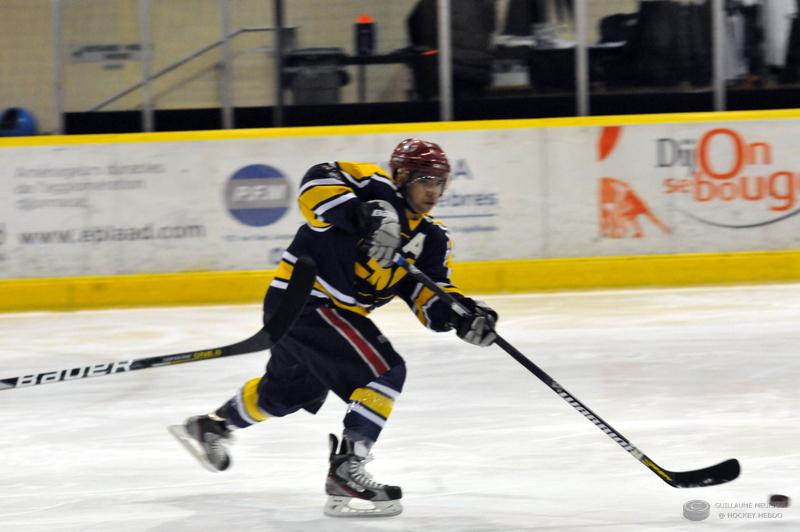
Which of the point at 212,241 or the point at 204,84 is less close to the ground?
the point at 204,84

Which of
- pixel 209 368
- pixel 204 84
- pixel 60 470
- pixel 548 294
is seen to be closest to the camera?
pixel 60 470

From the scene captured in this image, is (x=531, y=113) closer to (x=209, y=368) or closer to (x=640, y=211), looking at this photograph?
(x=640, y=211)

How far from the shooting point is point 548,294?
23.3 ft

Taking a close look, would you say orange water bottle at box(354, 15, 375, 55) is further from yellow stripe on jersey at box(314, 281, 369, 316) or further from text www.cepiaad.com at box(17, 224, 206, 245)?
yellow stripe on jersey at box(314, 281, 369, 316)

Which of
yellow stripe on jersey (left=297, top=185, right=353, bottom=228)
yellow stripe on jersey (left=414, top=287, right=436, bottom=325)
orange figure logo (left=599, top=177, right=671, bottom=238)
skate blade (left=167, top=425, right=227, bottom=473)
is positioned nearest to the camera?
yellow stripe on jersey (left=297, top=185, right=353, bottom=228)

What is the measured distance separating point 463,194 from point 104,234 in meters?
2.12

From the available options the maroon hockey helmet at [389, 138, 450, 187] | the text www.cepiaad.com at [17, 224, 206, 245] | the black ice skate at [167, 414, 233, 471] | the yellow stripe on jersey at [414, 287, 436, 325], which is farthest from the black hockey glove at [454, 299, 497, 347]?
the text www.cepiaad.com at [17, 224, 206, 245]

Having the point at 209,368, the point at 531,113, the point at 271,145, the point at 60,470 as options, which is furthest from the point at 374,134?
the point at 60,470

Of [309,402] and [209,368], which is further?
[209,368]

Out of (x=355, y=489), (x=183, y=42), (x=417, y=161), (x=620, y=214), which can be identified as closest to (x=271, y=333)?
(x=355, y=489)

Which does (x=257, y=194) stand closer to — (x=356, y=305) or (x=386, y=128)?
(x=386, y=128)

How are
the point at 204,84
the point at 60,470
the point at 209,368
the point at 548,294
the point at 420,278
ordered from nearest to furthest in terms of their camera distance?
the point at 420,278 → the point at 60,470 → the point at 209,368 → the point at 548,294 → the point at 204,84

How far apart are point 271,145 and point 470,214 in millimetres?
1247

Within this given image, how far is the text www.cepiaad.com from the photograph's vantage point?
23.5 feet
